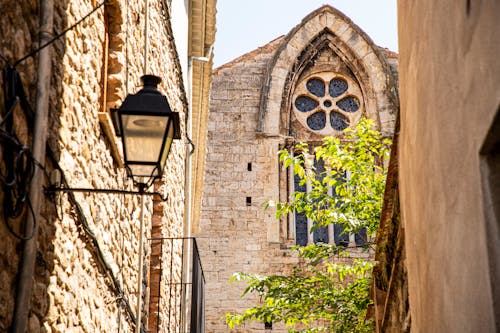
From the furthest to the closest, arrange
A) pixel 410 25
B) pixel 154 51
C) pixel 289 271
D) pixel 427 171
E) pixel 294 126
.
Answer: pixel 294 126 → pixel 289 271 → pixel 154 51 → pixel 410 25 → pixel 427 171

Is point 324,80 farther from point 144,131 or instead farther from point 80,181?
point 144,131

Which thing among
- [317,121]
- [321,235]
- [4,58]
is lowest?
[4,58]

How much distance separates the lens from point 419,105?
193 inches

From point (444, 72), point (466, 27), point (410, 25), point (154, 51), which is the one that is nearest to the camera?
point (466, 27)

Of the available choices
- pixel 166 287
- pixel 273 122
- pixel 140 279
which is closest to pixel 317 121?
pixel 273 122

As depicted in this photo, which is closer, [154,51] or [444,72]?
[444,72]

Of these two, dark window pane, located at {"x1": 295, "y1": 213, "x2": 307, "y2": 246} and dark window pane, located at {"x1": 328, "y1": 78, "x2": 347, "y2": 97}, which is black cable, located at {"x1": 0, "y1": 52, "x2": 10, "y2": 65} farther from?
dark window pane, located at {"x1": 328, "y1": 78, "x2": 347, "y2": 97}

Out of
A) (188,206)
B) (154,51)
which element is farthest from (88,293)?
(188,206)

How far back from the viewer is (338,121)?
73.2 feet

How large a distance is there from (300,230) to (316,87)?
12.5ft

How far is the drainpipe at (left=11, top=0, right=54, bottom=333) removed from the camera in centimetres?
396

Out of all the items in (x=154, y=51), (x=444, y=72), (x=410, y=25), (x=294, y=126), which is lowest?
(x=444, y=72)

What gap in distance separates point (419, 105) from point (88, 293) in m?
2.23

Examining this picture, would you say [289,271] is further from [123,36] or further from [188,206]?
[123,36]
